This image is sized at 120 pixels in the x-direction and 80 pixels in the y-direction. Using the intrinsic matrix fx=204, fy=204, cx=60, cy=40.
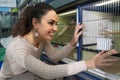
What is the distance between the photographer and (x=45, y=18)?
1219mm

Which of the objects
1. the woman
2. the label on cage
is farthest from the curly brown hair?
the label on cage

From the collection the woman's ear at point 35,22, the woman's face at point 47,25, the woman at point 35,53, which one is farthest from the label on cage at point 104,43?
the woman's ear at point 35,22

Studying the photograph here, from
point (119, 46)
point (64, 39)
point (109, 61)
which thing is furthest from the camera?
point (64, 39)

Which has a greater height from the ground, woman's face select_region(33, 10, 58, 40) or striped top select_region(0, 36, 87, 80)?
woman's face select_region(33, 10, 58, 40)

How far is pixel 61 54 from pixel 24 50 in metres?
0.47

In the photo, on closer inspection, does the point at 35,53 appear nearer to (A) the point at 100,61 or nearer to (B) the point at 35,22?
(B) the point at 35,22

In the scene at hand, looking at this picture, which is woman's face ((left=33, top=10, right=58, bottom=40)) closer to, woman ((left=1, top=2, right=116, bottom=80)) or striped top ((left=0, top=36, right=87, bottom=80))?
woman ((left=1, top=2, right=116, bottom=80))

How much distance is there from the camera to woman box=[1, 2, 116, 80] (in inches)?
42.8

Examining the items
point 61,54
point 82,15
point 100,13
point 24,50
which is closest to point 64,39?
point 61,54

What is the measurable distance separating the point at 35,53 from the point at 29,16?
0.25 metres

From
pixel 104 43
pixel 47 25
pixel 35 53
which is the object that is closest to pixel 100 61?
pixel 104 43

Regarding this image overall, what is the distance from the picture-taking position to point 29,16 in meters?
1.31

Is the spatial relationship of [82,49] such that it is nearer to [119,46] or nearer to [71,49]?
[71,49]

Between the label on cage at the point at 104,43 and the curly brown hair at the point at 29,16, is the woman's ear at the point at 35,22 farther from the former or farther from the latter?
the label on cage at the point at 104,43
